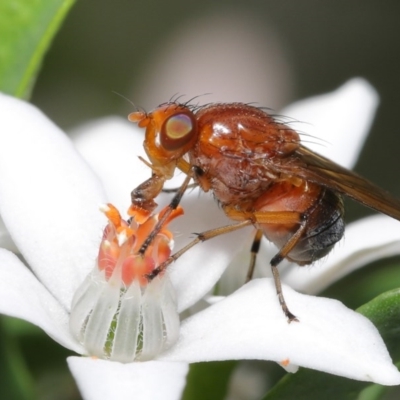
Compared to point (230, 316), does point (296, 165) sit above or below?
above

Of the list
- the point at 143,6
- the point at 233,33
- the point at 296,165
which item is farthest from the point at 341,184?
the point at 233,33

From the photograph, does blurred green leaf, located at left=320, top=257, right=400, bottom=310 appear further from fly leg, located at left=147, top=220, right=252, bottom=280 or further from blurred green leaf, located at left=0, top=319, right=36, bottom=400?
blurred green leaf, located at left=0, top=319, right=36, bottom=400

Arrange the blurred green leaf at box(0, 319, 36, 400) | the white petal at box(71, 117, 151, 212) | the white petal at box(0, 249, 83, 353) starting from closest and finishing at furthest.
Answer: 1. the white petal at box(0, 249, 83, 353)
2. the blurred green leaf at box(0, 319, 36, 400)
3. the white petal at box(71, 117, 151, 212)

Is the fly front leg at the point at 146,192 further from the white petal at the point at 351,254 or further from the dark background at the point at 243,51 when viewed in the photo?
the dark background at the point at 243,51

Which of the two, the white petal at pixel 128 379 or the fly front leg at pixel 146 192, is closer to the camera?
the white petal at pixel 128 379

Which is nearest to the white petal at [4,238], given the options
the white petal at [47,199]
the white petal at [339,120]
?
the white petal at [47,199]

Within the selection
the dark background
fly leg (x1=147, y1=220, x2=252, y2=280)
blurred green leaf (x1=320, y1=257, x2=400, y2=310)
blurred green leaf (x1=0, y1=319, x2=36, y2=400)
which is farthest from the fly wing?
the dark background

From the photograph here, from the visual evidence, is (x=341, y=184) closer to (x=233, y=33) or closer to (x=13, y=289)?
(x=13, y=289)
